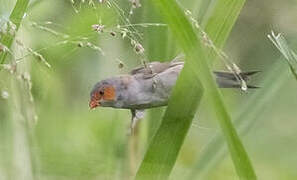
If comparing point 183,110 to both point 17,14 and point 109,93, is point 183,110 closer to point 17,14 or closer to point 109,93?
point 109,93

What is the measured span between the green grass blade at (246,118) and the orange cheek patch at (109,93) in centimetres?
18

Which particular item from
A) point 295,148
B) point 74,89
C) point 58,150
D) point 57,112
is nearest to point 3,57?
point 58,150

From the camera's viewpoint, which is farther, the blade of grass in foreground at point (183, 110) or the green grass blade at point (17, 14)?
the green grass blade at point (17, 14)

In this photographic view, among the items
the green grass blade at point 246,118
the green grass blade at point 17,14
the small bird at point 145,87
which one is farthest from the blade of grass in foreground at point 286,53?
the green grass blade at point 17,14

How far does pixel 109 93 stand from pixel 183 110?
125 millimetres

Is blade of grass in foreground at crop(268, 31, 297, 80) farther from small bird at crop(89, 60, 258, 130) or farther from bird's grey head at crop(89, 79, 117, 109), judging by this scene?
bird's grey head at crop(89, 79, 117, 109)

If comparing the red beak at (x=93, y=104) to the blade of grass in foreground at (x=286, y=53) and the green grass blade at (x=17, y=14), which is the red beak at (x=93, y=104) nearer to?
the green grass blade at (x=17, y=14)

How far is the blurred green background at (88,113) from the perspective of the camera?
4.44ft

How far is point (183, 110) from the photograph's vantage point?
130cm

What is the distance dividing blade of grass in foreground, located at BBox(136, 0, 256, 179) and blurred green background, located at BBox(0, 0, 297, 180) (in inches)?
3.1

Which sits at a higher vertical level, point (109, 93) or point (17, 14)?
point (17, 14)

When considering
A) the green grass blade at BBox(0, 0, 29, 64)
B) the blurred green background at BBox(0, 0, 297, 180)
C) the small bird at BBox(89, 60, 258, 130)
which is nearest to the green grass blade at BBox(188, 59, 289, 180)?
the blurred green background at BBox(0, 0, 297, 180)

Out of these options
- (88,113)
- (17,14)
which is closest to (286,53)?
(17,14)

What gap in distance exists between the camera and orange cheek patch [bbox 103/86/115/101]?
134 centimetres
